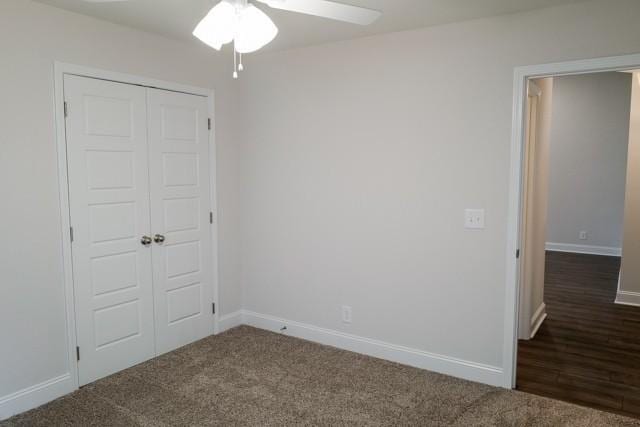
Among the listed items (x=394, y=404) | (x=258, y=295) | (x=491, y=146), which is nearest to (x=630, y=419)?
(x=394, y=404)

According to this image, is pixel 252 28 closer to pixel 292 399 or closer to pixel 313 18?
pixel 313 18

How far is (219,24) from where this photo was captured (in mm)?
1912

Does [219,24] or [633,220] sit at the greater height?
[219,24]

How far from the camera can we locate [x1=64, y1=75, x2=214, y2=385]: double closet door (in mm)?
3123

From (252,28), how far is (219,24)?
143 millimetres

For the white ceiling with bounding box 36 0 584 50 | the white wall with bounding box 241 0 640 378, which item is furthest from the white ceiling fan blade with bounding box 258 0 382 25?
the white wall with bounding box 241 0 640 378

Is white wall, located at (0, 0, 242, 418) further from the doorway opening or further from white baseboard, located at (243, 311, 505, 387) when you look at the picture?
the doorway opening

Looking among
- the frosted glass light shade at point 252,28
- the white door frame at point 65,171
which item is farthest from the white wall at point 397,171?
the frosted glass light shade at point 252,28

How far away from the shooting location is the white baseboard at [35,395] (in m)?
2.76

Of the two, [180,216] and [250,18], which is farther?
[180,216]

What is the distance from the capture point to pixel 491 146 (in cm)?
308

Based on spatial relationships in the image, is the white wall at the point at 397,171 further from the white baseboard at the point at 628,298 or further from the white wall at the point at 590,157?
the white wall at the point at 590,157

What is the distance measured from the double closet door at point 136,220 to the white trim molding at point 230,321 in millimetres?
136

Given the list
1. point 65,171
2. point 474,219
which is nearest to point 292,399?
point 474,219
